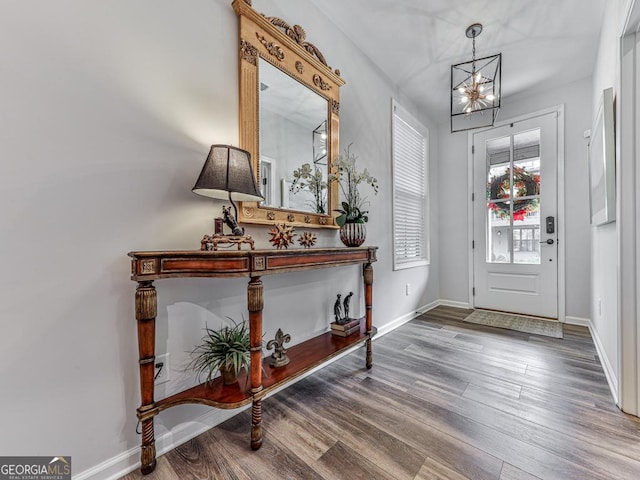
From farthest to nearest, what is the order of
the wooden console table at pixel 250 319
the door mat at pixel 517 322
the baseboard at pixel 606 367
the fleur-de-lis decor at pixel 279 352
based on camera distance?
the door mat at pixel 517 322 → the baseboard at pixel 606 367 → the fleur-de-lis decor at pixel 279 352 → the wooden console table at pixel 250 319

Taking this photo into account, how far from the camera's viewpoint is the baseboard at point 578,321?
3044 millimetres

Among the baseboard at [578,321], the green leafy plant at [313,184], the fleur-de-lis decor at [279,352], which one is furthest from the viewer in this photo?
the baseboard at [578,321]

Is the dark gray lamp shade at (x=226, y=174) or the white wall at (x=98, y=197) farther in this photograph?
the dark gray lamp shade at (x=226, y=174)

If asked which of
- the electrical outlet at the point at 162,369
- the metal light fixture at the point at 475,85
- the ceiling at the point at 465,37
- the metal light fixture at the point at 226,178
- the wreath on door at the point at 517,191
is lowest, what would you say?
the electrical outlet at the point at 162,369

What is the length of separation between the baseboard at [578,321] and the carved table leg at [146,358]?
4039 mm

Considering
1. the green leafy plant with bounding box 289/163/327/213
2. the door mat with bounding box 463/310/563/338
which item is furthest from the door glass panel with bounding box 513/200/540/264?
the green leafy plant with bounding box 289/163/327/213

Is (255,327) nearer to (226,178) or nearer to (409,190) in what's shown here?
(226,178)

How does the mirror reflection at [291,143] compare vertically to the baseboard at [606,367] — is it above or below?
above

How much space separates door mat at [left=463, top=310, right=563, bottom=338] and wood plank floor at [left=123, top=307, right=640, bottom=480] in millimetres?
648

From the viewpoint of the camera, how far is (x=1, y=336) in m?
0.93

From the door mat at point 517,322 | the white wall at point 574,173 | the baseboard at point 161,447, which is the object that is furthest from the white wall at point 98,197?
the white wall at point 574,173

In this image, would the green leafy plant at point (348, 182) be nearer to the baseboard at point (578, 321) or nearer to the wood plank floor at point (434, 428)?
the wood plank floor at point (434, 428)

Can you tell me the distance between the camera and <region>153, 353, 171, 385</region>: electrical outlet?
1.27 meters

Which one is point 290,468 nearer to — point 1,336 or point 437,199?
point 1,336
